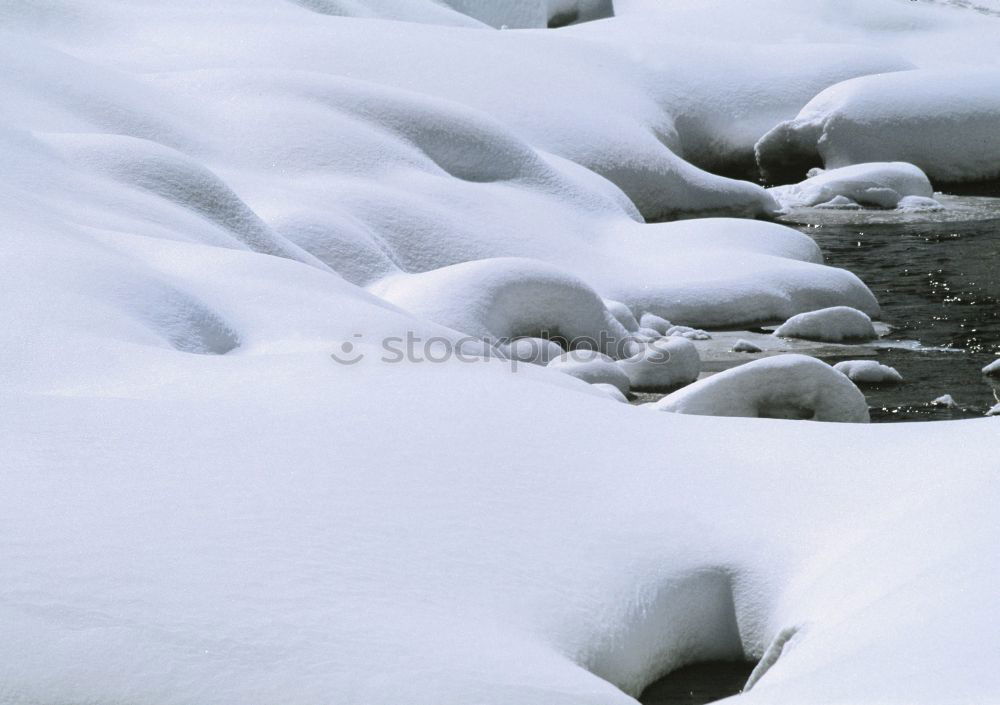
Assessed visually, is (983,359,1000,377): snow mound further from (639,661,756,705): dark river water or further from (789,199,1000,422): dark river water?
(639,661,756,705): dark river water

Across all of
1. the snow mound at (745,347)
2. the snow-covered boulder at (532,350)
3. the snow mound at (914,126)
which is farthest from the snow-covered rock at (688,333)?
the snow mound at (914,126)

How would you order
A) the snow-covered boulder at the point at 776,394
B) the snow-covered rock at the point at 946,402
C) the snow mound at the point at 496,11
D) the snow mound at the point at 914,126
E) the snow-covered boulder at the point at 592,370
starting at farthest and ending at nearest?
the snow mound at the point at 496,11 → the snow mound at the point at 914,126 → the snow-covered boulder at the point at 592,370 → the snow-covered rock at the point at 946,402 → the snow-covered boulder at the point at 776,394

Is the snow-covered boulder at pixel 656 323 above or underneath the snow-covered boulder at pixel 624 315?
underneath

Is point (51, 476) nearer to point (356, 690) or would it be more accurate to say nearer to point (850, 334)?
point (356, 690)

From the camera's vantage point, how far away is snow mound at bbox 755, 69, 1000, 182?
12961mm

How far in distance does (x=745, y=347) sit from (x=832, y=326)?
0.54 meters

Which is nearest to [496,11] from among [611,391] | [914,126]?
[914,126]

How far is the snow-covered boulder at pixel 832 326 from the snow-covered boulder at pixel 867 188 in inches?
190

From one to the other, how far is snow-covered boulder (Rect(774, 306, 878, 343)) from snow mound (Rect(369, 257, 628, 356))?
3.52 ft

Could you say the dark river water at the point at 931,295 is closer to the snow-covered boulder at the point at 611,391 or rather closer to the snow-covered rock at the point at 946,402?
the snow-covered rock at the point at 946,402

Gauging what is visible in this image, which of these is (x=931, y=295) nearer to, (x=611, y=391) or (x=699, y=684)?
(x=611, y=391)

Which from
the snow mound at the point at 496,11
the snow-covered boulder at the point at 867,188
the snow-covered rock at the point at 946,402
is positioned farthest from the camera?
the snow mound at the point at 496,11

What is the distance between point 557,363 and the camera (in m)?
6.20

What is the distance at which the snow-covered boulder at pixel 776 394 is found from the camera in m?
5.02
